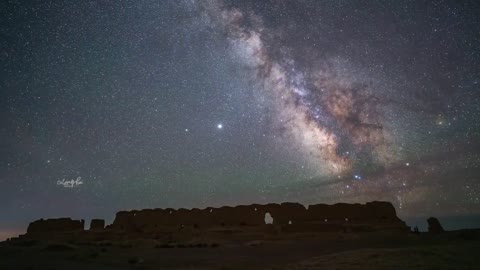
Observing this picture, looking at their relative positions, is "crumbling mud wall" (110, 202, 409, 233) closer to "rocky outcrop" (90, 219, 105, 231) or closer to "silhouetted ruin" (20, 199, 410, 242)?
"silhouetted ruin" (20, 199, 410, 242)

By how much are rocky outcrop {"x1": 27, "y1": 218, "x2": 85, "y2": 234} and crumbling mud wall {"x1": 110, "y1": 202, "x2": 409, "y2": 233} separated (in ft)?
17.0

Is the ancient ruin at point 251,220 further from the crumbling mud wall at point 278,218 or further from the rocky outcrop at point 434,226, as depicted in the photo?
the rocky outcrop at point 434,226

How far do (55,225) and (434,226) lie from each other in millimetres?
46690

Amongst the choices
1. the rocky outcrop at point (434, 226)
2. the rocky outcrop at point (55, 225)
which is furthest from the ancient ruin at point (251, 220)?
the rocky outcrop at point (434, 226)

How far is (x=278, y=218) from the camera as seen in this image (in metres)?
40.4

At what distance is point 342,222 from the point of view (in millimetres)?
37844

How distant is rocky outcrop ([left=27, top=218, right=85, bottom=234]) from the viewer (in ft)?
149

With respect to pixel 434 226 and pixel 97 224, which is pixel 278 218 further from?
pixel 97 224

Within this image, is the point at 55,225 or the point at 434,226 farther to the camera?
the point at 55,225

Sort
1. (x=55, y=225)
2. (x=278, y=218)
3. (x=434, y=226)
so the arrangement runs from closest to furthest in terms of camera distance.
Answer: (x=434, y=226)
(x=278, y=218)
(x=55, y=225)

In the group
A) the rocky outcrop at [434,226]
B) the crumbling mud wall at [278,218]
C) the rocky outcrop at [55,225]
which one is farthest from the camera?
the rocky outcrop at [55,225]

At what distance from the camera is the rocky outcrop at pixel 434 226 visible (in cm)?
3238

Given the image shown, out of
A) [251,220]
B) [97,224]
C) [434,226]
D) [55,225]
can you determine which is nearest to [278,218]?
[251,220]

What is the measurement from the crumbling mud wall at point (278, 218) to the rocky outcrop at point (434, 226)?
3451 millimetres
